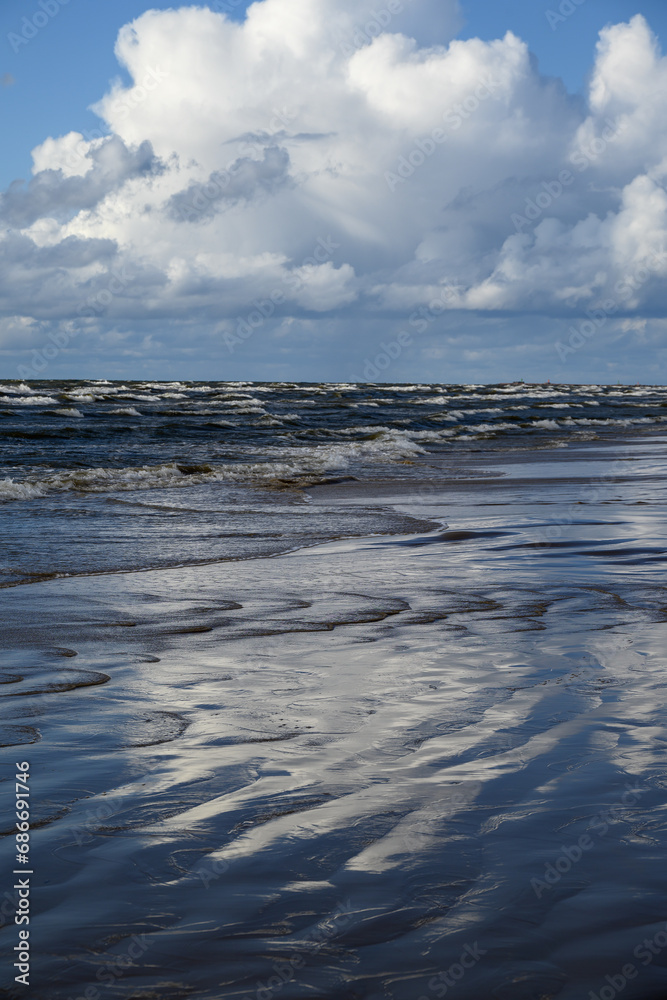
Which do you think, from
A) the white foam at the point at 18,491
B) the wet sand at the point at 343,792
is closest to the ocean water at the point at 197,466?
the white foam at the point at 18,491

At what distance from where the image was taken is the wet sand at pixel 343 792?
186cm

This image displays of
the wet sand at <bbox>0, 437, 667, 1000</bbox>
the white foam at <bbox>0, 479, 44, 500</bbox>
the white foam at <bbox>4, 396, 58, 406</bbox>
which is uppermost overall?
the white foam at <bbox>4, 396, 58, 406</bbox>

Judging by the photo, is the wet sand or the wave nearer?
the wet sand

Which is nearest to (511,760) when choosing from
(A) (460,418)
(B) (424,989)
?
(B) (424,989)

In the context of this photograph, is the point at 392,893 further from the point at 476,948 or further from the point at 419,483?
the point at 419,483

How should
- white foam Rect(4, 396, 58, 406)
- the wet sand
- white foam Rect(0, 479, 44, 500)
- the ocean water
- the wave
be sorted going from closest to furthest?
the wet sand, the ocean water, white foam Rect(0, 479, 44, 500), the wave, white foam Rect(4, 396, 58, 406)

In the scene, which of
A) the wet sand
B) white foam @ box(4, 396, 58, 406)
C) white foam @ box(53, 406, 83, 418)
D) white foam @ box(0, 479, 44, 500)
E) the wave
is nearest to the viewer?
the wet sand

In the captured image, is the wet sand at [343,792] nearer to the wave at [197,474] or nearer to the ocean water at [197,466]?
the ocean water at [197,466]

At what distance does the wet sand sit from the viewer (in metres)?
1.86

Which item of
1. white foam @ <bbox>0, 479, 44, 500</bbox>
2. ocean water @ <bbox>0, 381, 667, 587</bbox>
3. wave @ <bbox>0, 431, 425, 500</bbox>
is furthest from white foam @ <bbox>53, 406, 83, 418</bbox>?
white foam @ <bbox>0, 479, 44, 500</bbox>

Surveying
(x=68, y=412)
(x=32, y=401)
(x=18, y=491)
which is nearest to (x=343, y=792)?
(x=18, y=491)

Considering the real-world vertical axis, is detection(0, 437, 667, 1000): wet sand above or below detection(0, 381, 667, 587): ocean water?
below

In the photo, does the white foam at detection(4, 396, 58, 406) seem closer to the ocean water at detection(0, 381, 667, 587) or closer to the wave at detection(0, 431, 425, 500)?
the ocean water at detection(0, 381, 667, 587)

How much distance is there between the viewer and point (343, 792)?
2641 millimetres
